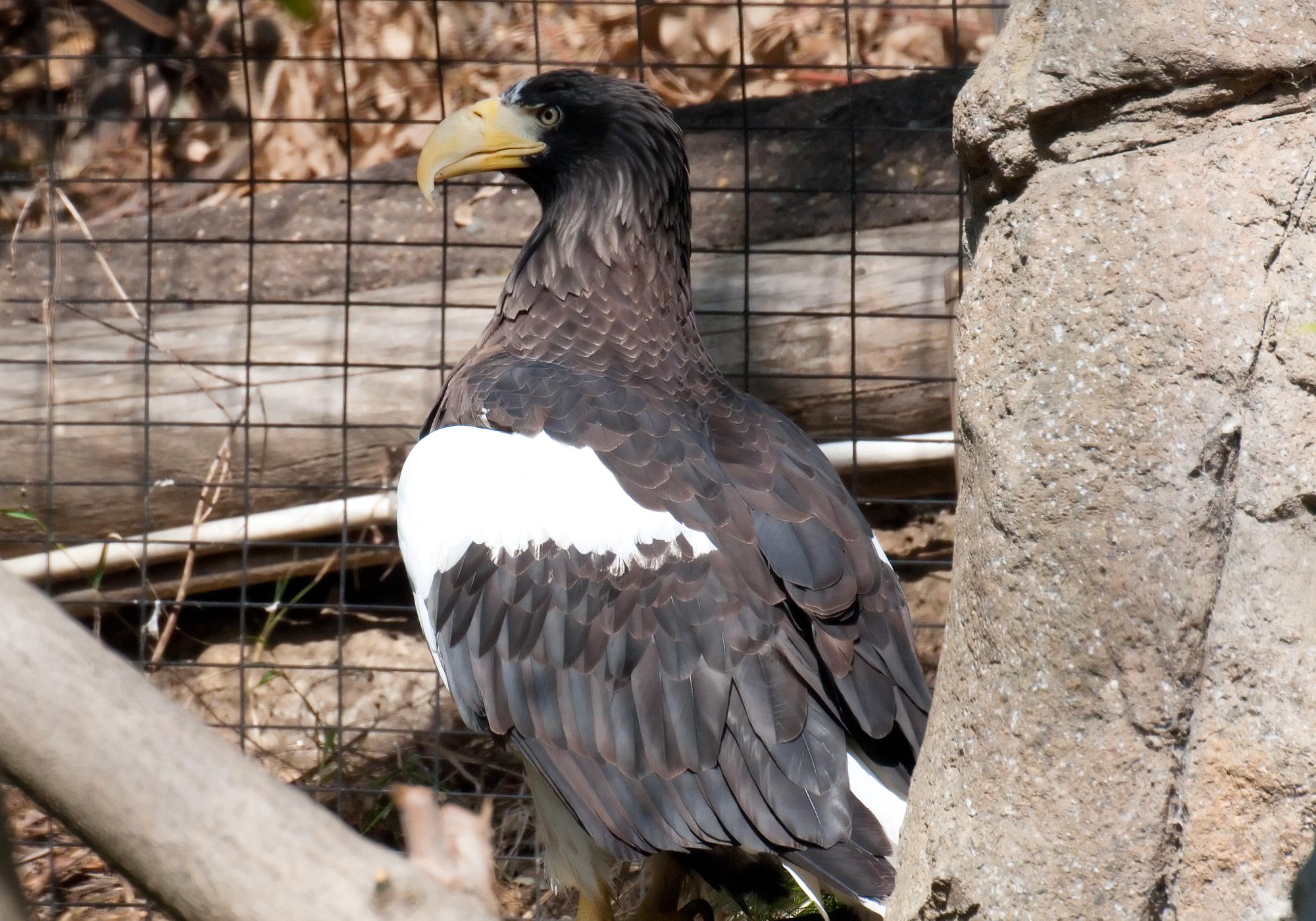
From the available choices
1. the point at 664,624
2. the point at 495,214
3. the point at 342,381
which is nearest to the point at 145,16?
the point at 495,214

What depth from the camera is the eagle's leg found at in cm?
279

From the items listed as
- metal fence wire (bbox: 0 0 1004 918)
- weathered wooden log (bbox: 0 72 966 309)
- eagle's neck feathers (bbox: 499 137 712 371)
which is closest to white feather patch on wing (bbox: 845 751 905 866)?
eagle's neck feathers (bbox: 499 137 712 371)

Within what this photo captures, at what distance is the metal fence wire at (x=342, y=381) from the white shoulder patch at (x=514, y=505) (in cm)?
114

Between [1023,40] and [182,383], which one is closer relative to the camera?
[1023,40]

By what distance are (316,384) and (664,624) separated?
1847 mm

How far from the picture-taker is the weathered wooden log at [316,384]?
3.88 metres

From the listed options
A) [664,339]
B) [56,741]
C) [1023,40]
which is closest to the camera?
[56,741]

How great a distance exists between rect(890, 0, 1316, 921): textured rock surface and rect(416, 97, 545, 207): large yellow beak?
179cm

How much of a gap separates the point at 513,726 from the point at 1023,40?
1510mm

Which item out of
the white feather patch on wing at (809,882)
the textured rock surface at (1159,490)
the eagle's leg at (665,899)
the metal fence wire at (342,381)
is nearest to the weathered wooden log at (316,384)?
the metal fence wire at (342,381)

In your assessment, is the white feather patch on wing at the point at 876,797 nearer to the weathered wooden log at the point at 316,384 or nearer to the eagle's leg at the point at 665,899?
the eagle's leg at the point at 665,899

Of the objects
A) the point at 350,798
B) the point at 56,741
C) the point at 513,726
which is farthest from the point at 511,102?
the point at 56,741

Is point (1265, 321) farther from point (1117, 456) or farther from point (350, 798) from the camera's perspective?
point (350, 798)

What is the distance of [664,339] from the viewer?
3.06m
